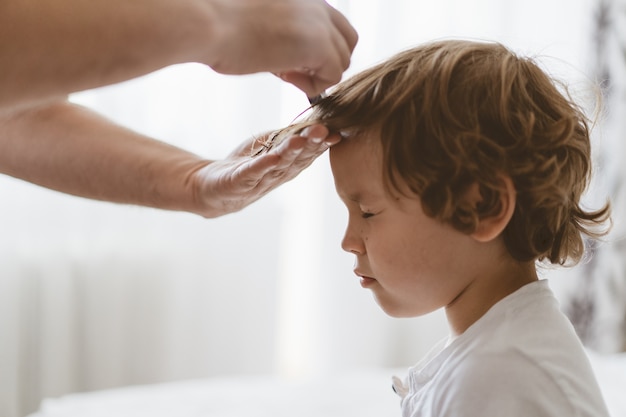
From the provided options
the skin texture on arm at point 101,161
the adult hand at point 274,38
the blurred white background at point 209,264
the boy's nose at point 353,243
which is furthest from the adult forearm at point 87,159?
the blurred white background at point 209,264

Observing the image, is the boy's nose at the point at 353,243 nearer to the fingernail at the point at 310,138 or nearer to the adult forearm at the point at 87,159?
the fingernail at the point at 310,138

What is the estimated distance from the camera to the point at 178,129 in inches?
102

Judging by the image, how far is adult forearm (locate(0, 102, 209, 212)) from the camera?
4.68 ft

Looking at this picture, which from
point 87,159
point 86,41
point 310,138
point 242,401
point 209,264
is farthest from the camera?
point 209,264

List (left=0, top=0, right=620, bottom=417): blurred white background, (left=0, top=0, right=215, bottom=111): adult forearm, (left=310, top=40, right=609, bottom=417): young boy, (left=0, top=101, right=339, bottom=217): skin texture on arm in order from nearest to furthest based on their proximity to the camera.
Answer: (left=0, top=0, right=215, bottom=111): adult forearm < (left=310, top=40, right=609, bottom=417): young boy < (left=0, top=101, right=339, bottom=217): skin texture on arm < (left=0, top=0, right=620, bottom=417): blurred white background

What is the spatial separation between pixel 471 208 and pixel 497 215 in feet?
0.11

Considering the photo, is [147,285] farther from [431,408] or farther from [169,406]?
[431,408]

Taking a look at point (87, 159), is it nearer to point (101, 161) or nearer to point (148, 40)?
point (101, 161)

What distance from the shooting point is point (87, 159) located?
1.44 m

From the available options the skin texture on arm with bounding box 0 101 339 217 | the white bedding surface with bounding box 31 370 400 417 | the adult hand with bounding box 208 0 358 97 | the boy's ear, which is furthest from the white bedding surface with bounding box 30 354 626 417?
the adult hand with bounding box 208 0 358 97

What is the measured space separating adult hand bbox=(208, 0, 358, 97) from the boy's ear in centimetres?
24

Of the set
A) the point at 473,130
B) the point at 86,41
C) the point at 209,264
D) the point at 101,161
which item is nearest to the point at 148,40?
the point at 86,41

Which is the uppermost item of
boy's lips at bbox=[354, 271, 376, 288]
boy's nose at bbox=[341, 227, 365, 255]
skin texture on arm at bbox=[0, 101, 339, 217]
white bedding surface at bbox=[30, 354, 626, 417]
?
skin texture on arm at bbox=[0, 101, 339, 217]

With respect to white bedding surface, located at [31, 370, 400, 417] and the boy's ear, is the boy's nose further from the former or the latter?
white bedding surface, located at [31, 370, 400, 417]
